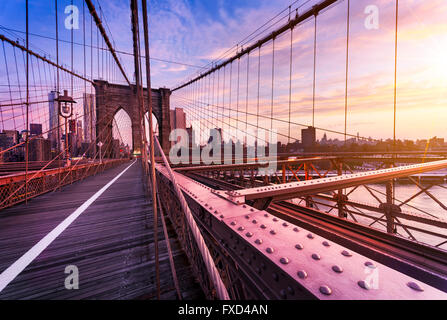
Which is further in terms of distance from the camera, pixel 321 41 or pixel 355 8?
pixel 321 41

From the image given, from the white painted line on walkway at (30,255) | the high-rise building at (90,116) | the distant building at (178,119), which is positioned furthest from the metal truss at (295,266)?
the distant building at (178,119)

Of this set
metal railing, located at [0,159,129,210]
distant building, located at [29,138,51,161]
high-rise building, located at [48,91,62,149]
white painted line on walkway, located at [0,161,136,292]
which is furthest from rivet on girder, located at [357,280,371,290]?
distant building, located at [29,138,51,161]

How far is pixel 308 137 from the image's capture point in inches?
531

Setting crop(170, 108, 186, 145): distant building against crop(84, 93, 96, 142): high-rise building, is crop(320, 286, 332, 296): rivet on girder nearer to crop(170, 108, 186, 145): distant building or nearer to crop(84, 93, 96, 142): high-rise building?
crop(84, 93, 96, 142): high-rise building

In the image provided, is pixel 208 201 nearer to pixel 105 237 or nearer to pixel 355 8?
pixel 105 237

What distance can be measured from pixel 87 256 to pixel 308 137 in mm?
13841

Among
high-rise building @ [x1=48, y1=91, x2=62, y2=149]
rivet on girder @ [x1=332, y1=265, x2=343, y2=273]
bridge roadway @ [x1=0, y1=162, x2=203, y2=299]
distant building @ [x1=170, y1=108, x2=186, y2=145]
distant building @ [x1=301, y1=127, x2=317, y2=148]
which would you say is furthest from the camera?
distant building @ [x1=170, y1=108, x2=186, y2=145]

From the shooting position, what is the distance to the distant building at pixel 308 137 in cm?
Answer: 1241

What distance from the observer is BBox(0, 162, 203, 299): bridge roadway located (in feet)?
6.35

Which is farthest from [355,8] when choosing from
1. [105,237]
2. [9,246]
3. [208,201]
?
[9,246]

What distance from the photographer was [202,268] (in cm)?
177

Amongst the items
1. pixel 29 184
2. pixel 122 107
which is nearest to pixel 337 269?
pixel 29 184

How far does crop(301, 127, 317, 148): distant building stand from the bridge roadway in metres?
11.3
